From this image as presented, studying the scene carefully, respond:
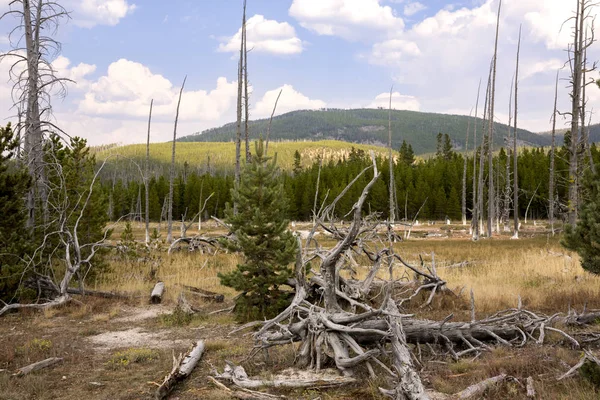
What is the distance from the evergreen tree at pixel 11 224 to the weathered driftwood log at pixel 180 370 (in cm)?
601

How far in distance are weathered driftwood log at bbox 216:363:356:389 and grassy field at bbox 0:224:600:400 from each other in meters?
0.12

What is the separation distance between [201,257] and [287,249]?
11.8 metres

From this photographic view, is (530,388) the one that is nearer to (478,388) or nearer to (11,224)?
(478,388)

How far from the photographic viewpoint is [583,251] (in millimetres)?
10117

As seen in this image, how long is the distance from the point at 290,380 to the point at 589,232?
7433 mm

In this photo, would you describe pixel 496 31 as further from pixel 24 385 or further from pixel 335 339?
pixel 24 385

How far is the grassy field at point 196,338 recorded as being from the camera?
6.24 meters

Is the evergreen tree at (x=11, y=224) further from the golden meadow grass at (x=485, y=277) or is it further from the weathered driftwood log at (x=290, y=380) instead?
the weathered driftwood log at (x=290, y=380)

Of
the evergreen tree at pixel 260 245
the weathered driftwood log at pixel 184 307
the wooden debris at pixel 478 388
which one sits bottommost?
the weathered driftwood log at pixel 184 307

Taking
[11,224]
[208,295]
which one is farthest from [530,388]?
[11,224]

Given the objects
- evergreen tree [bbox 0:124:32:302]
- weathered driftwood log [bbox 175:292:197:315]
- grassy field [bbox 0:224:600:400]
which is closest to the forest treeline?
grassy field [bbox 0:224:600:400]

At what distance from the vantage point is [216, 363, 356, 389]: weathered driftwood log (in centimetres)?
618

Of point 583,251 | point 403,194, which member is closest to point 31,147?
point 583,251

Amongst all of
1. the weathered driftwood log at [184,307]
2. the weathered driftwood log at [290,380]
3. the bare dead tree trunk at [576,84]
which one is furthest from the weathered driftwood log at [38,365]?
the bare dead tree trunk at [576,84]
